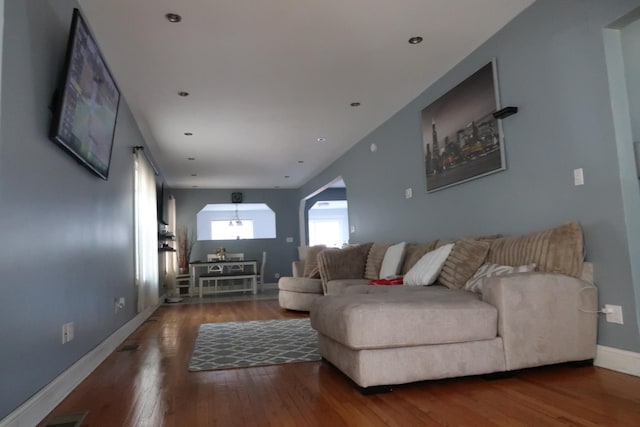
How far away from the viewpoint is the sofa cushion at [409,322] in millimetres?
2199

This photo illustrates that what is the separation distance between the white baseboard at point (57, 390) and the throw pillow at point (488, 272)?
2.52m

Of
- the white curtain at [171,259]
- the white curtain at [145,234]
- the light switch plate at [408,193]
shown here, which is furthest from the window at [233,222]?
the light switch plate at [408,193]

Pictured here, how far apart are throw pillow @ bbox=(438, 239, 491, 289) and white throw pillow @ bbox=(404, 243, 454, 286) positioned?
55 millimetres

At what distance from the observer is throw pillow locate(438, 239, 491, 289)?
3.11 metres

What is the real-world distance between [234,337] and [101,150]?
2.06m

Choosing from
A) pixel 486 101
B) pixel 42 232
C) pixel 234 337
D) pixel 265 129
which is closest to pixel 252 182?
pixel 265 129

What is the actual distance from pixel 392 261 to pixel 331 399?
256 cm

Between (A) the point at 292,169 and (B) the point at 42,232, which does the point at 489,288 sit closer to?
(B) the point at 42,232

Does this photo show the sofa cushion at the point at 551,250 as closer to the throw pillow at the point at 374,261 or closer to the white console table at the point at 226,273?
the throw pillow at the point at 374,261

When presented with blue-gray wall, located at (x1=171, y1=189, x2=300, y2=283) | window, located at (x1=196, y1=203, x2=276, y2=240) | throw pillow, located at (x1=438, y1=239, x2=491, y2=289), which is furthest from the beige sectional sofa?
window, located at (x1=196, y1=203, x2=276, y2=240)

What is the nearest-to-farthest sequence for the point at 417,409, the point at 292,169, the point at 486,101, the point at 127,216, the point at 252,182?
the point at 417,409 < the point at 486,101 < the point at 127,216 < the point at 292,169 < the point at 252,182

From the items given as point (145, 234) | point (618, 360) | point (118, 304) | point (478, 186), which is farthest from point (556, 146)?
point (145, 234)

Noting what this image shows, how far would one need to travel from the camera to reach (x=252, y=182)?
10.2m

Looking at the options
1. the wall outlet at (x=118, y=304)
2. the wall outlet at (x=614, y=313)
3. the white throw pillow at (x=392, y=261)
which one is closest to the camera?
the wall outlet at (x=614, y=313)
